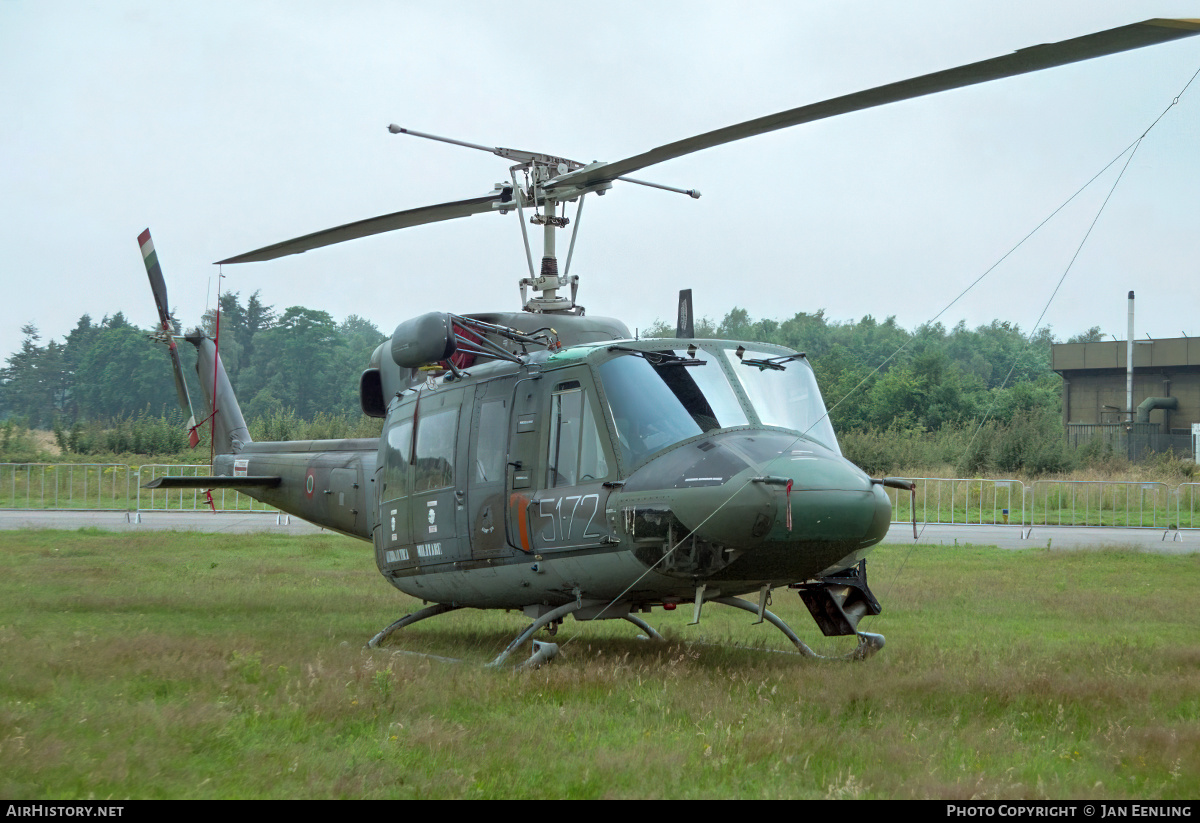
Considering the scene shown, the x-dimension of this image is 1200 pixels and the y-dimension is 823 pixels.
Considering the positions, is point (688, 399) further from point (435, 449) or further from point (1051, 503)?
point (1051, 503)

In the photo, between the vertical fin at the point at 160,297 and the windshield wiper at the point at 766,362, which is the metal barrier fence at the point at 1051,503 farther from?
the windshield wiper at the point at 766,362

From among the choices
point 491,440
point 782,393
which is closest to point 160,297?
point 491,440

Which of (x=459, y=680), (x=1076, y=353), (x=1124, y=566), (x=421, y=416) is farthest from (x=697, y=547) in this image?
(x=1076, y=353)

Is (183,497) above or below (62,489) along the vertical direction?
below

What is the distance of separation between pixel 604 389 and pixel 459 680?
2.19 meters

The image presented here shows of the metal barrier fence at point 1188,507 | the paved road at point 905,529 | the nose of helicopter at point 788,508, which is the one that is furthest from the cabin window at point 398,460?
the metal barrier fence at point 1188,507

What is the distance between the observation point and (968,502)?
78.8 feet

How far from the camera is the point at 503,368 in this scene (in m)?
8.77

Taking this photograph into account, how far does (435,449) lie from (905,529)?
631 inches

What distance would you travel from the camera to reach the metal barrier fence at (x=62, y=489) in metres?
28.0

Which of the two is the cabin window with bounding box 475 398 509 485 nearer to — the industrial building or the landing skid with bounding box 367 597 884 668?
the landing skid with bounding box 367 597 884 668

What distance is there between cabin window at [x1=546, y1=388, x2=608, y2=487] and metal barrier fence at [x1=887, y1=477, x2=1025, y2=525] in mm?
17018

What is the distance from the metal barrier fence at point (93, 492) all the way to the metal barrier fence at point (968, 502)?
16223mm
